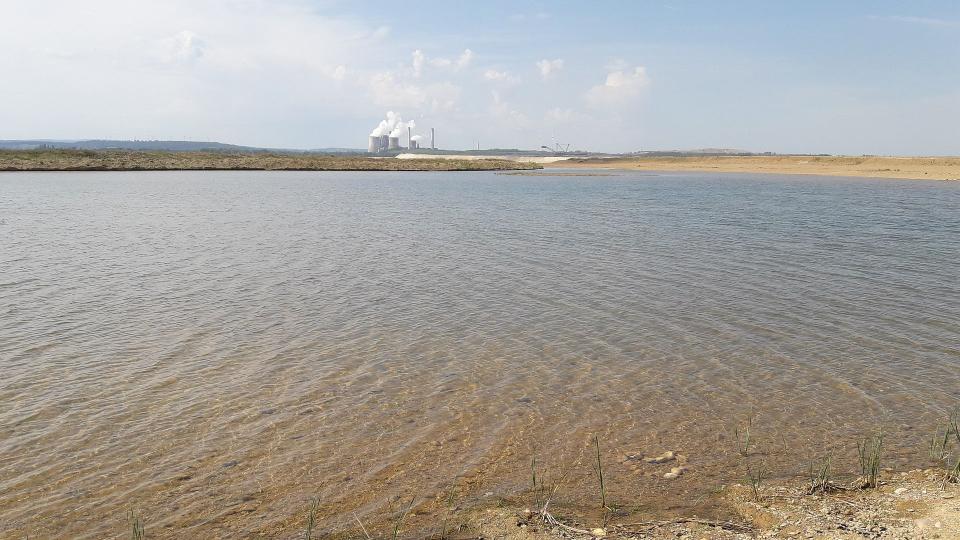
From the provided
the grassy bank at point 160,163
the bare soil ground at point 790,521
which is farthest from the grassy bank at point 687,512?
the grassy bank at point 160,163

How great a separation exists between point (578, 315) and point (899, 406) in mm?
6485

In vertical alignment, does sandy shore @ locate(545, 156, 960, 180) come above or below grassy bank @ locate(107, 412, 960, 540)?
above

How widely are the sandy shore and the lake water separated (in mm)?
78168

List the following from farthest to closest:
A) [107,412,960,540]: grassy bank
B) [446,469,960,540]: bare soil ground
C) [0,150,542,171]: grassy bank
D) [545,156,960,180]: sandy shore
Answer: [545,156,960,180]: sandy shore
[0,150,542,171]: grassy bank
[107,412,960,540]: grassy bank
[446,469,960,540]: bare soil ground

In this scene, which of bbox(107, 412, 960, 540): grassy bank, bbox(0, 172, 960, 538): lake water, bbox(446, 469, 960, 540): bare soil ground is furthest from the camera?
bbox(0, 172, 960, 538): lake water

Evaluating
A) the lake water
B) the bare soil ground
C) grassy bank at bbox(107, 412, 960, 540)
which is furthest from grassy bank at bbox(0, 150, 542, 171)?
the bare soil ground

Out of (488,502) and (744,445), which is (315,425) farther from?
(744,445)

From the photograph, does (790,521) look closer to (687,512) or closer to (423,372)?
(687,512)

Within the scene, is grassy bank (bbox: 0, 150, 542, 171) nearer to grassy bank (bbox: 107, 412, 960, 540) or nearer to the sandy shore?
the sandy shore

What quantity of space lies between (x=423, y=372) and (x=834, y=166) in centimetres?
11301

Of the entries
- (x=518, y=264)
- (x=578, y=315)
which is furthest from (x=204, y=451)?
(x=518, y=264)

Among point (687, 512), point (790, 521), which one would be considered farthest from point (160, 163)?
point (790, 521)

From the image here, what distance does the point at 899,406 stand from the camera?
9.19m

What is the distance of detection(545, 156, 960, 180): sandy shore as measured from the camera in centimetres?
8750
